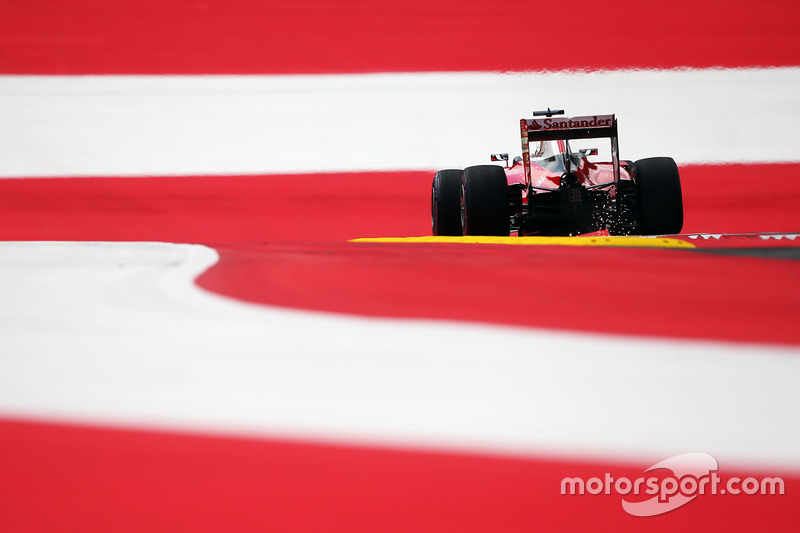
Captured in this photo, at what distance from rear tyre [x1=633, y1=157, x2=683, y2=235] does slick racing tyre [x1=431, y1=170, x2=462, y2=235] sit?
78cm

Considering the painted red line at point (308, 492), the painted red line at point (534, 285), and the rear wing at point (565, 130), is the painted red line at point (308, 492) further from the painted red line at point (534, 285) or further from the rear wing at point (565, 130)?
the rear wing at point (565, 130)

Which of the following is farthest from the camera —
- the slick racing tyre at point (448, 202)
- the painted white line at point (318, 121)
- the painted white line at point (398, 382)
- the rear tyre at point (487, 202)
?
the painted white line at point (318, 121)

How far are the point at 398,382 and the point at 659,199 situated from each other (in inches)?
95.1

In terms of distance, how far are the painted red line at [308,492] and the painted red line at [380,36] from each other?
3606mm

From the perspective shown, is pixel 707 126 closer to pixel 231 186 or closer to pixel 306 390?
pixel 231 186

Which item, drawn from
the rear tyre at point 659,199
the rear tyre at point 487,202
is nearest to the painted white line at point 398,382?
the rear tyre at point 487,202

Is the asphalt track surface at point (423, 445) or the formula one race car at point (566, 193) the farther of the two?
the formula one race car at point (566, 193)

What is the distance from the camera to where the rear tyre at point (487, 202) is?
2959 millimetres

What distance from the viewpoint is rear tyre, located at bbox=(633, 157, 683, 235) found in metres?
3.16

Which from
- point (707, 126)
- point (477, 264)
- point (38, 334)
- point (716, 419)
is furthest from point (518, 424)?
point (707, 126)

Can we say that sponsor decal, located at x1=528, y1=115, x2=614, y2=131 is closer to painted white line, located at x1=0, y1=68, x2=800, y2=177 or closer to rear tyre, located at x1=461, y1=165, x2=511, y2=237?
rear tyre, located at x1=461, y1=165, x2=511, y2=237

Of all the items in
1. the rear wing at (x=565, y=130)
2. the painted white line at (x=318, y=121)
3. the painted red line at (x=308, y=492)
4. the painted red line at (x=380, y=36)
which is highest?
the painted red line at (x=380, y=36)

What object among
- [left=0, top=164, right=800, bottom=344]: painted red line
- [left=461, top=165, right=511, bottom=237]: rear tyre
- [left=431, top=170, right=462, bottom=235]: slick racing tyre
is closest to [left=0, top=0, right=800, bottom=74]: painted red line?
[left=431, top=170, right=462, bottom=235]: slick racing tyre

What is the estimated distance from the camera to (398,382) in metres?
1.06
